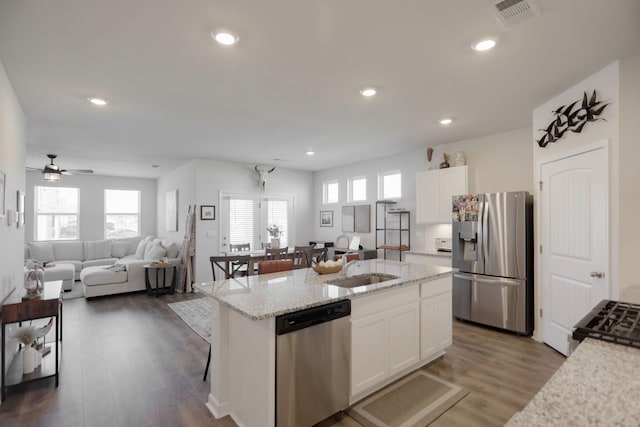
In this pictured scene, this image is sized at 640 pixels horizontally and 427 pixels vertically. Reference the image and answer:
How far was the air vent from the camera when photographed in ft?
6.01

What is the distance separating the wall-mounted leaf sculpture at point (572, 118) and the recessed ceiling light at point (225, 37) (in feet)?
10.00

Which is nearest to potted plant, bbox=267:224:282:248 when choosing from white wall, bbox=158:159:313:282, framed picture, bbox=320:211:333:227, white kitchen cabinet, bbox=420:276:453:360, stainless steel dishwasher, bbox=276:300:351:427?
white wall, bbox=158:159:313:282

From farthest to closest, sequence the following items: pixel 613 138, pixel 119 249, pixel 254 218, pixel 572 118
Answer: pixel 119 249, pixel 254 218, pixel 572 118, pixel 613 138

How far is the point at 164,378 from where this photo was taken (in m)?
2.86

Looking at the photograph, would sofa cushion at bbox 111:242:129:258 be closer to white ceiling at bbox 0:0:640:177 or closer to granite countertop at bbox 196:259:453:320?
white ceiling at bbox 0:0:640:177

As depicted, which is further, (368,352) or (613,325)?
(368,352)

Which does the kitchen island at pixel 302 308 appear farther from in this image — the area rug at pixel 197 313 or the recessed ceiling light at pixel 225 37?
the recessed ceiling light at pixel 225 37

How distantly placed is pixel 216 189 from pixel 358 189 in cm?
300

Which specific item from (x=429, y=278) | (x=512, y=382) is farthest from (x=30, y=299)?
(x=512, y=382)

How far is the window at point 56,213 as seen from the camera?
7.76 m

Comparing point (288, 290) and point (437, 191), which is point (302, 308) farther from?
point (437, 191)

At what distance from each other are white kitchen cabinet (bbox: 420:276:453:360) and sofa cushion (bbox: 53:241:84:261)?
26.9 ft

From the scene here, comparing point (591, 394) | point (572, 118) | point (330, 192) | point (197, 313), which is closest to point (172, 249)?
point (197, 313)

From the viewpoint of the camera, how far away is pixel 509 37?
2.19 m
